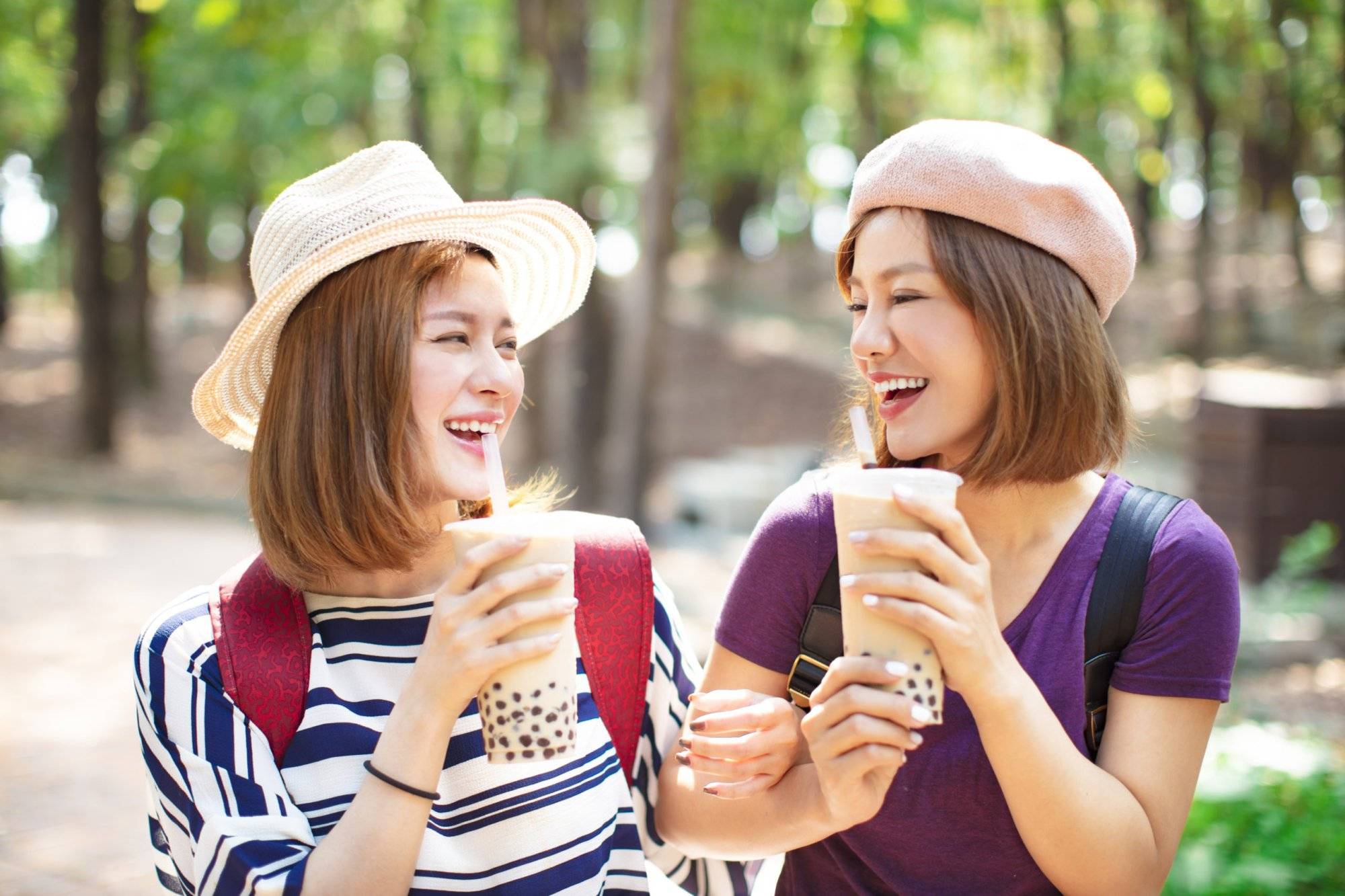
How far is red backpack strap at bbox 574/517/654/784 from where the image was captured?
217 centimetres

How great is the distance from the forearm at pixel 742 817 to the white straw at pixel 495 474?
2.19ft

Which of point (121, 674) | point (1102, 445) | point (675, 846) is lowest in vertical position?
point (121, 674)

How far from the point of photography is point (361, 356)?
2084 mm

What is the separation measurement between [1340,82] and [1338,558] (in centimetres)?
856

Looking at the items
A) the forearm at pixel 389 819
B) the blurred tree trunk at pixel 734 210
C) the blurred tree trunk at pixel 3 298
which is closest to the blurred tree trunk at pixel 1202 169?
the blurred tree trunk at pixel 734 210

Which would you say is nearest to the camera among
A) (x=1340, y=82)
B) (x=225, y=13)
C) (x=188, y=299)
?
(x=225, y=13)

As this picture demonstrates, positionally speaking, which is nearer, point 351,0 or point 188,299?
point 351,0

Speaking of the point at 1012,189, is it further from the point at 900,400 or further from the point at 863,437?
the point at 863,437

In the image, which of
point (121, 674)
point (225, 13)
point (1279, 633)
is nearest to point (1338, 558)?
point (1279, 633)

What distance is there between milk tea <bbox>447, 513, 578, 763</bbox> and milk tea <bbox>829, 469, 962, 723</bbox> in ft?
1.29

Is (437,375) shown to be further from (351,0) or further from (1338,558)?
(351,0)

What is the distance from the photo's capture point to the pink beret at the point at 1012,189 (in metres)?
1.95

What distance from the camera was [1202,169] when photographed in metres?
20.8

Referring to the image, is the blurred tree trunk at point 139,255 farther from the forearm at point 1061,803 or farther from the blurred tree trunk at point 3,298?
the forearm at point 1061,803
